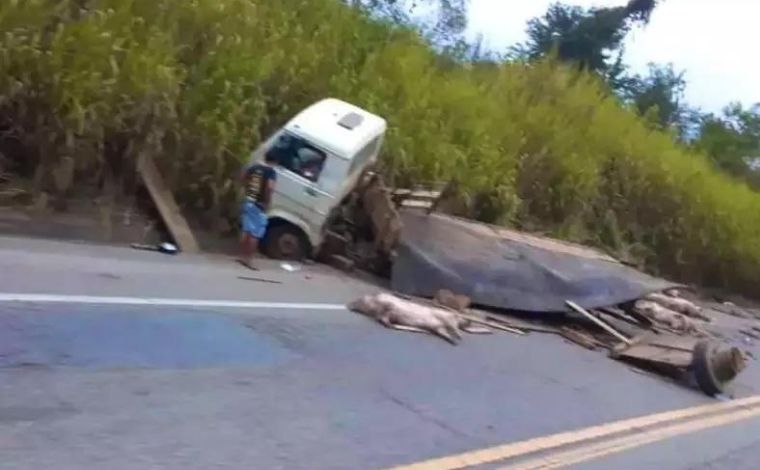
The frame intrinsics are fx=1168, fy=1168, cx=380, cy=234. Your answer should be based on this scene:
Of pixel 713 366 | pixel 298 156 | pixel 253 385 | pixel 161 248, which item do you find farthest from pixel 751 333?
pixel 253 385

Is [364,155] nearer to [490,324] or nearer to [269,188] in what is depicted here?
[269,188]

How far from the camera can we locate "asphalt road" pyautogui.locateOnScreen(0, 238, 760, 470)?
6.69m

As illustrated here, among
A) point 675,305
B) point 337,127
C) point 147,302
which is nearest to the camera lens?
point 147,302

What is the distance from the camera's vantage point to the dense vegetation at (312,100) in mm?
15344

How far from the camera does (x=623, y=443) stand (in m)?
9.80

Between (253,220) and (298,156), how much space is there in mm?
1327

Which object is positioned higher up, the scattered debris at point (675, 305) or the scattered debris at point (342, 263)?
the scattered debris at point (675, 305)

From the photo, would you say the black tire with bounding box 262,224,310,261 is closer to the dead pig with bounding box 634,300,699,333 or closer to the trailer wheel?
the dead pig with bounding box 634,300,699,333

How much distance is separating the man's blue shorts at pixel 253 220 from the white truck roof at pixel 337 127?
1345mm

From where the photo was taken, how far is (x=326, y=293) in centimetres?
1418

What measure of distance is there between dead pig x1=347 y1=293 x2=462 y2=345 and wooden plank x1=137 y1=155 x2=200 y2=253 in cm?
369

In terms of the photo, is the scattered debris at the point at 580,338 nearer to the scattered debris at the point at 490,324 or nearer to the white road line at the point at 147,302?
the scattered debris at the point at 490,324

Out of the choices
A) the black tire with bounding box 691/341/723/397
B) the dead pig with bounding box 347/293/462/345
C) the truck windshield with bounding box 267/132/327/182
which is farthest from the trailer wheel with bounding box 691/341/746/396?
the truck windshield with bounding box 267/132/327/182

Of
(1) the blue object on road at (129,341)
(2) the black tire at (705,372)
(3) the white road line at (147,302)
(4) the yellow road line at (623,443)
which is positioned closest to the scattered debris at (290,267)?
(3) the white road line at (147,302)
